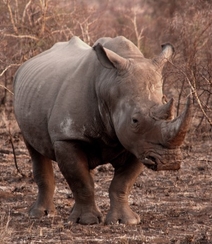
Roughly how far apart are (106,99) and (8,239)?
144 cm

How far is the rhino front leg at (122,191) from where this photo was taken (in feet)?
24.4

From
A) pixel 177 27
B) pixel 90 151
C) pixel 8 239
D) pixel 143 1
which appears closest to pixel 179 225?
pixel 90 151

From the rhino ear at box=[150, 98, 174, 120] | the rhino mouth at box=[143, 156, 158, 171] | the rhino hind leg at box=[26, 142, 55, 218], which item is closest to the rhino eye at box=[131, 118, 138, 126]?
the rhino ear at box=[150, 98, 174, 120]

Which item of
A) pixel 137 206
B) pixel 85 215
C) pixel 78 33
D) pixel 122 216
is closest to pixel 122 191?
pixel 122 216

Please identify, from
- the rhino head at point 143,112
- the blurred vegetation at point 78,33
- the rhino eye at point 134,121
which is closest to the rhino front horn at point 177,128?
the rhino head at point 143,112

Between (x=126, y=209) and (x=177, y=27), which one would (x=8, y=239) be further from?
(x=177, y=27)

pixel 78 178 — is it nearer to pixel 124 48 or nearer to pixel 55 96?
pixel 55 96

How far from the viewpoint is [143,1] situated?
86.4ft

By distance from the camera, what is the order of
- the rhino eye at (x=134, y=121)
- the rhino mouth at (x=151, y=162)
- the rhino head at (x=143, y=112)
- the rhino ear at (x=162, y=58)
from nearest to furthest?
1. the rhino head at (x=143, y=112)
2. the rhino mouth at (x=151, y=162)
3. the rhino eye at (x=134, y=121)
4. the rhino ear at (x=162, y=58)

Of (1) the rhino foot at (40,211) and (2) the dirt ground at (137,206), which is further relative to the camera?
(1) the rhino foot at (40,211)

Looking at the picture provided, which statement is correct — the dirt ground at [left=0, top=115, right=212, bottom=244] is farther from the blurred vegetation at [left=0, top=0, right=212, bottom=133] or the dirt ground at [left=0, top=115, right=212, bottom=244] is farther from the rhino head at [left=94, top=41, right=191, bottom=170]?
the blurred vegetation at [left=0, top=0, right=212, bottom=133]

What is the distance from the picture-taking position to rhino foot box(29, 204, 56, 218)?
810 cm

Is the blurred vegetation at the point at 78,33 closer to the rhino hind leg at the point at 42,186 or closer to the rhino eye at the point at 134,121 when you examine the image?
the rhino hind leg at the point at 42,186

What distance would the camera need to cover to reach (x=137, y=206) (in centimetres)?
834
